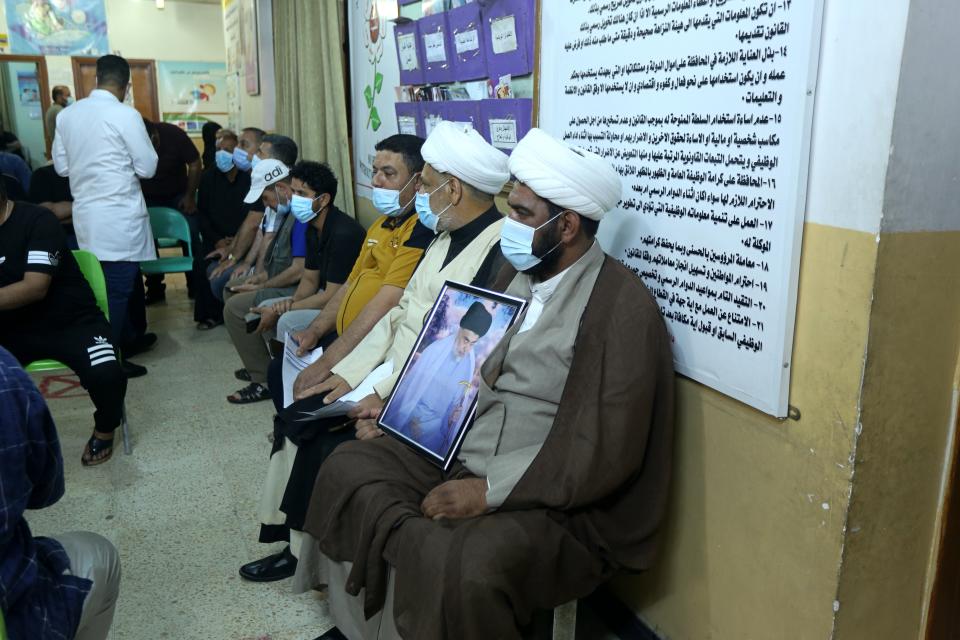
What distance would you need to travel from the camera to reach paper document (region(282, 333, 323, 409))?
2.79 metres

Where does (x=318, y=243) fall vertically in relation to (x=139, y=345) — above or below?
above

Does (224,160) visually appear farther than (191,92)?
No

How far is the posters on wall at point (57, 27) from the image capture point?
993 centimetres

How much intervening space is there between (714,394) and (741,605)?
0.48m

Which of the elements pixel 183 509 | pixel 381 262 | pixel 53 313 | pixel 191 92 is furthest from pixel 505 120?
pixel 191 92

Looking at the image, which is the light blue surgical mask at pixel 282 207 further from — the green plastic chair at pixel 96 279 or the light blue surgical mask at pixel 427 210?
the light blue surgical mask at pixel 427 210

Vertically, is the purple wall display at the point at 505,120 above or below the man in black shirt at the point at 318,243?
above

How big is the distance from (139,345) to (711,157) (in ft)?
13.7

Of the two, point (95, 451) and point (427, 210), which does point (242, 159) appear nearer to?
point (95, 451)

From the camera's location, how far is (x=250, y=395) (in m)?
3.98

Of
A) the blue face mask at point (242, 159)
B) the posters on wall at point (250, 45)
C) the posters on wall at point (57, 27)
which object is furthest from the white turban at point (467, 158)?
the posters on wall at point (57, 27)

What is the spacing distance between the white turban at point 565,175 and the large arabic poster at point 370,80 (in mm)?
2080

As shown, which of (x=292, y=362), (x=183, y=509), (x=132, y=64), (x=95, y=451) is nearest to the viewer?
(x=183, y=509)

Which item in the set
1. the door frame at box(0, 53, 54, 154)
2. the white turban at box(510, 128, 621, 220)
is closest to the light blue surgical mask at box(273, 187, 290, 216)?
the white turban at box(510, 128, 621, 220)
